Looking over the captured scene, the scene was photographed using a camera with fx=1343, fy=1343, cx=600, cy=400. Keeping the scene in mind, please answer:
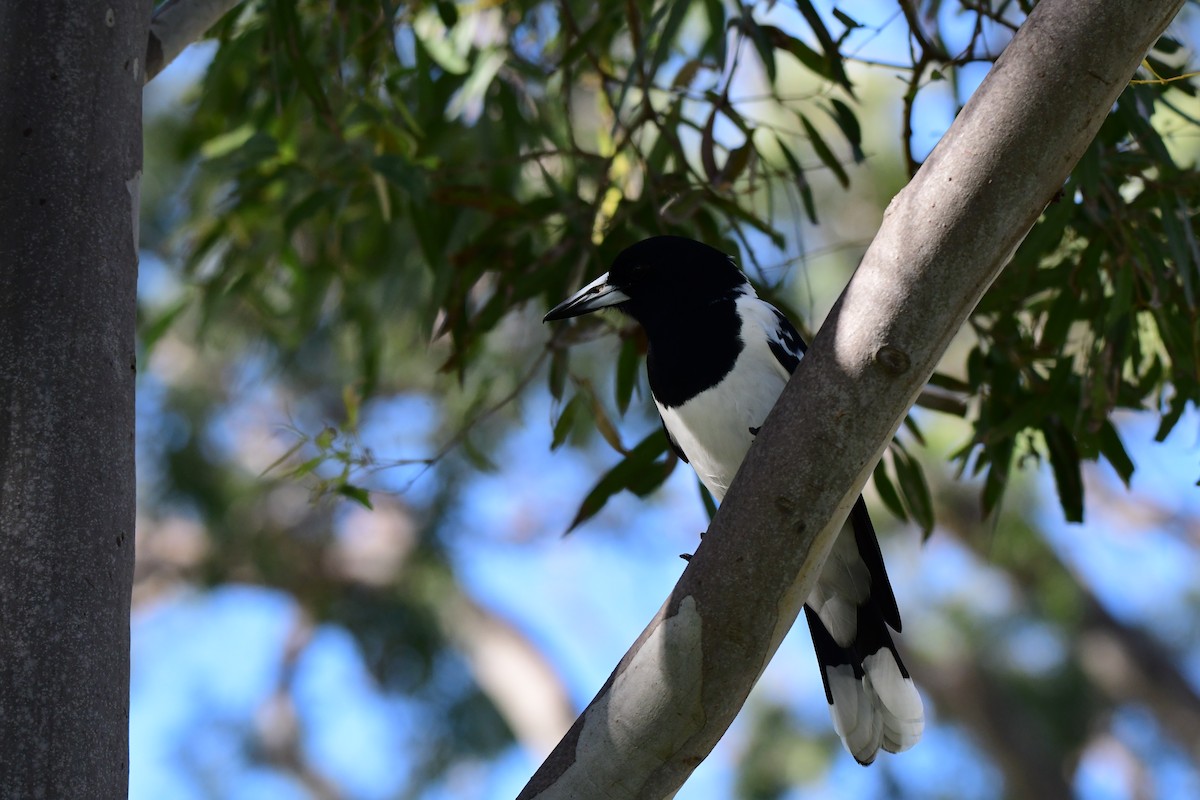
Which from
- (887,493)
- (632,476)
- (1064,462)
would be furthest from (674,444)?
(1064,462)

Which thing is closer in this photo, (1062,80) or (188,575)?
(1062,80)

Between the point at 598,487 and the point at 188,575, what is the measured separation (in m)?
3.90

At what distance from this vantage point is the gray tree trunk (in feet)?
3.90

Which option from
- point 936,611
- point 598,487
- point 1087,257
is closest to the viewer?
point 1087,257

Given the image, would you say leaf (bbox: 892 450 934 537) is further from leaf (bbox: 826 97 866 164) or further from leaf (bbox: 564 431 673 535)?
leaf (bbox: 826 97 866 164)

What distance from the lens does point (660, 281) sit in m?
2.16

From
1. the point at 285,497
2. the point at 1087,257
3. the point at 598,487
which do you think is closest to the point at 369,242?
the point at 598,487

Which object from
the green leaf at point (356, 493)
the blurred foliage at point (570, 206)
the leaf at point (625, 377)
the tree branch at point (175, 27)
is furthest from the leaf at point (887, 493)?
the tree branch at point (175, 27)

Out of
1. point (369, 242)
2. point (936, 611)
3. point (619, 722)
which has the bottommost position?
point (936, 611)

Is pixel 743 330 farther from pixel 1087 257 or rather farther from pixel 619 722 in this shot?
pixel 619 722

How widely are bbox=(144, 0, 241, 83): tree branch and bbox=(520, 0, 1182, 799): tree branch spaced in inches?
38.5

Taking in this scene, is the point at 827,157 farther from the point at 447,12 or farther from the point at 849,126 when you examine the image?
the point at 447,12

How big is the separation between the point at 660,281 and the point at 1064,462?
75 centimetres

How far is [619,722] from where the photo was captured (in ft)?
4.21
